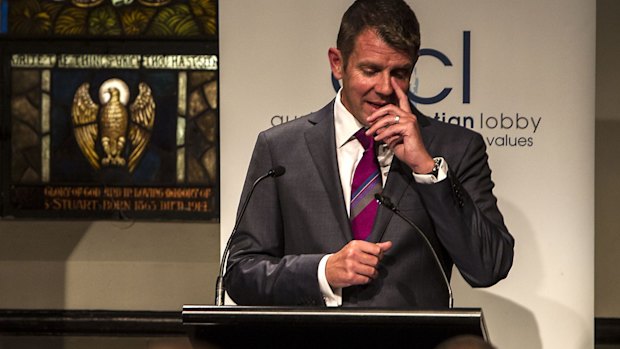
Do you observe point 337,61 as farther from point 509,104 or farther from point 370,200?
point 509,104

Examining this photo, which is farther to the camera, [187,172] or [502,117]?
[187,172]

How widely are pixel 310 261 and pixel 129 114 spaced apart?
5.18 metres

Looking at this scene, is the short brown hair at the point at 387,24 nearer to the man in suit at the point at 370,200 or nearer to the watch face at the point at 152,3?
the man in suit at the point at 370,200

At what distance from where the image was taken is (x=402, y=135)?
115 inches

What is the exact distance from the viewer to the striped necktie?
3123 mm

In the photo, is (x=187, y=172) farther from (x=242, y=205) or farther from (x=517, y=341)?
(x=242, y=205)

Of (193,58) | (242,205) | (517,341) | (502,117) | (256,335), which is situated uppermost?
(193,58)

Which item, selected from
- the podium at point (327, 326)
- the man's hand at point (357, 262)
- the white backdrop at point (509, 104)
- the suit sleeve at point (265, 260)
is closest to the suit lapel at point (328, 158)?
the suit sleeve at point (265, 260)

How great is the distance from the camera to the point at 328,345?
2484mm

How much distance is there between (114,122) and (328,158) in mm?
4991

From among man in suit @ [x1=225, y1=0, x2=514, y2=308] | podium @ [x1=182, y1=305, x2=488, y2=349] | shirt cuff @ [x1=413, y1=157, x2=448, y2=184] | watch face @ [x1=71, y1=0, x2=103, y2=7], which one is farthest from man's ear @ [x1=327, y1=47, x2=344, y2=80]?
watch face @ [x1=71, y1=0, x2=103, y2=7]

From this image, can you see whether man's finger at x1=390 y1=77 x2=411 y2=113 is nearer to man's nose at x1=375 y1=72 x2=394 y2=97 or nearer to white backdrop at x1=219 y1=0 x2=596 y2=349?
man's nose at x1=375 y1=72 x2=394 y2=97

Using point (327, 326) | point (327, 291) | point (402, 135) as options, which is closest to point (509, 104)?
point (402, 135)

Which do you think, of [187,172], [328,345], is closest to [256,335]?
[328,345]
